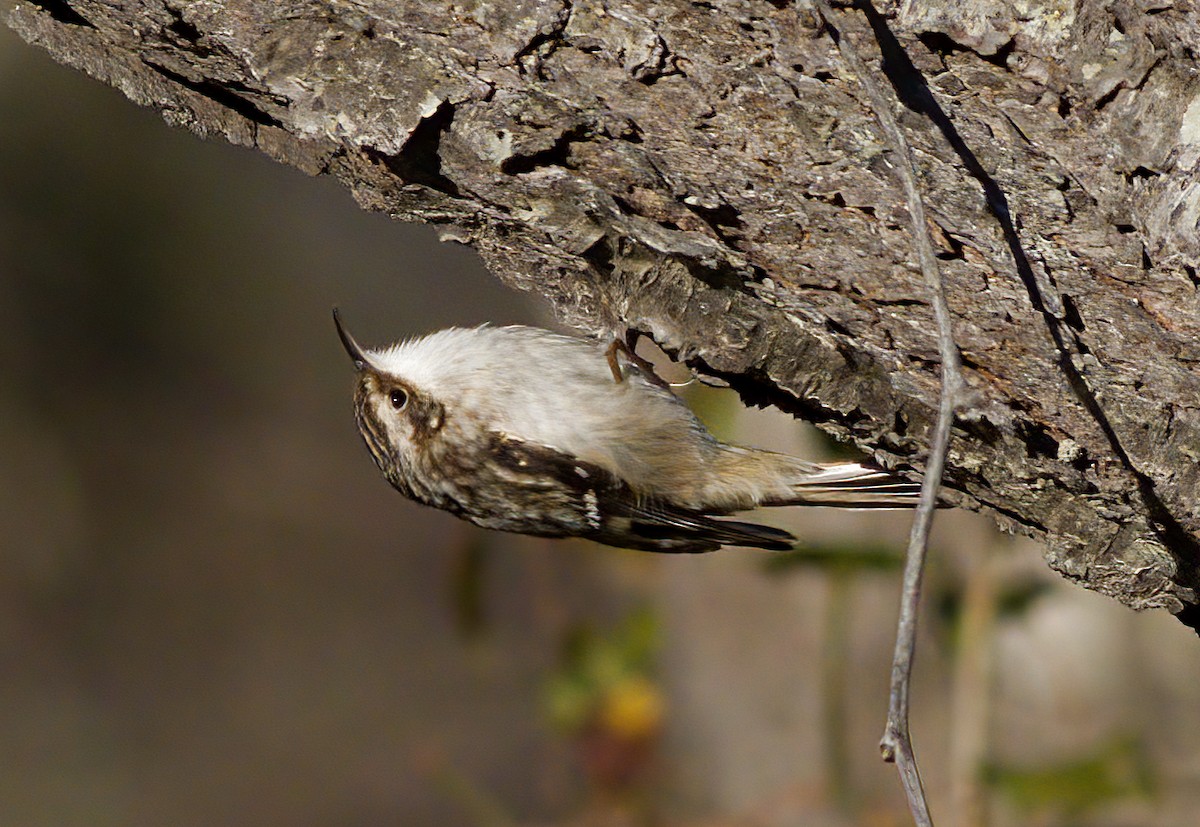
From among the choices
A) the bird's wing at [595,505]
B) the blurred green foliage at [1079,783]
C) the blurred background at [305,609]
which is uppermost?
the bird's wing at [595,505]

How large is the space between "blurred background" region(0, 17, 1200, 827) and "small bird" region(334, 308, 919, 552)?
2965 millimetres

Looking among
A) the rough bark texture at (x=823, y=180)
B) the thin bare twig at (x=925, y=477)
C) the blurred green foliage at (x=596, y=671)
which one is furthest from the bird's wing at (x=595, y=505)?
the blurred green foliage at (x=596, y=671)

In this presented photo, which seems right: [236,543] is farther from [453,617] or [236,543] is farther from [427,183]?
[427,183]

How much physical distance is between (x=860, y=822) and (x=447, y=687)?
4.04 m

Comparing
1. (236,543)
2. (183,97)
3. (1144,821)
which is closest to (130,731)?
(236,543)

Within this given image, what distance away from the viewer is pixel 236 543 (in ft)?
25.5

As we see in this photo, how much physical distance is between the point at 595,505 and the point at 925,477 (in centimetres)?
109

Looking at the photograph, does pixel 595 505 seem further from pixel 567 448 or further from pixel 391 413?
pixel 391 413

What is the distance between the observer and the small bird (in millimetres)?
1960

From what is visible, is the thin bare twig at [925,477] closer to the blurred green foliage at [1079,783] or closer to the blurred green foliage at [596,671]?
the blurred green foliage at [1079,783]

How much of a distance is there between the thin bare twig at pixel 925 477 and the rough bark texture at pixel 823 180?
0.17 ft

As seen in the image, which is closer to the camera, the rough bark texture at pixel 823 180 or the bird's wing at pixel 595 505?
the rough bark texture at pixel 823 180

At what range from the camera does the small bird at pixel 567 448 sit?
1.96 meters

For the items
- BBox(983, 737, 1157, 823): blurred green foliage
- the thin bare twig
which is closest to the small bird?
the thin bare twig
